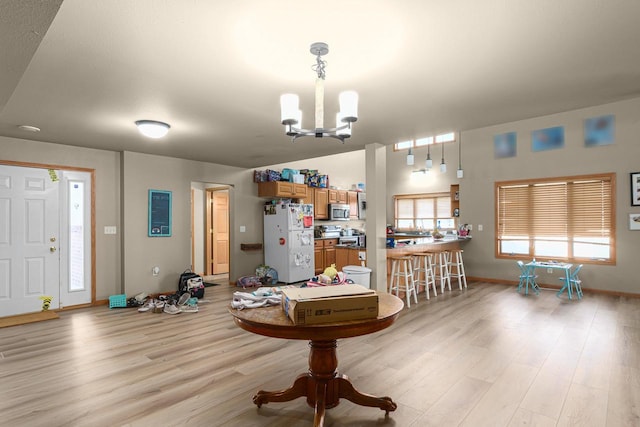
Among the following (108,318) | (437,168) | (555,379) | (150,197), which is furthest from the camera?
(437,168)

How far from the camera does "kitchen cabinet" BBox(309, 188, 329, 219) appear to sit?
7.98 metres

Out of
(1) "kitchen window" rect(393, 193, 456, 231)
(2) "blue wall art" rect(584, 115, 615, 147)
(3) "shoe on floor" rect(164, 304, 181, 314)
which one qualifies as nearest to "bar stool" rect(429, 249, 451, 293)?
(1) "kitchen window" rect(393, 193, 456, 231)

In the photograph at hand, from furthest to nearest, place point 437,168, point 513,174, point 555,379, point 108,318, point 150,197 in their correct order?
point 437,168, point 513,174, point 150,197, point 108,318, point 555,379

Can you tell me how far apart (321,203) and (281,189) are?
4.49 feet

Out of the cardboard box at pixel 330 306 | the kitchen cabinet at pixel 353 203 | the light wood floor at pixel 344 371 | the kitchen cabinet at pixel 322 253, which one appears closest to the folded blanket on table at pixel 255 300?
the cardboard box at pixel 330 306

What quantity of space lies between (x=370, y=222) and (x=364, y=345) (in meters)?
1.96

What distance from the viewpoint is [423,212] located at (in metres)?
9.25

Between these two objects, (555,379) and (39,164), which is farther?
(39,164)

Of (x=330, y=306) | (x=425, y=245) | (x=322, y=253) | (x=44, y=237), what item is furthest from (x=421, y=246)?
(x=44, y=237)

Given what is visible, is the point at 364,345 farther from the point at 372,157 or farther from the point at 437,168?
the point at 437,168

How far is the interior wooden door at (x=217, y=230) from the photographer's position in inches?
310

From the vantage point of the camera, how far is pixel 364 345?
3.52 m

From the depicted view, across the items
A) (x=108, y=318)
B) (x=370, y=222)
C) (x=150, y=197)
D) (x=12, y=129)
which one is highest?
(x=12, y=129)

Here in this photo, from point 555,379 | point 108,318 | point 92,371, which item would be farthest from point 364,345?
point 108,318
